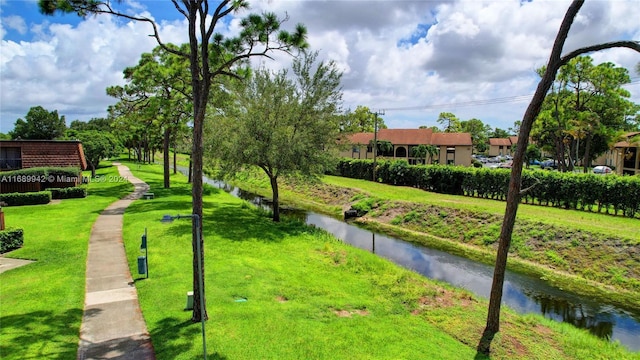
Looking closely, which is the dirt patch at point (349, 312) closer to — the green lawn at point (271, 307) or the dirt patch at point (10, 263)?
the green lawn at point (271, 307)

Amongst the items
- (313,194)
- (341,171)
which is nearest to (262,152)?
(313,194)

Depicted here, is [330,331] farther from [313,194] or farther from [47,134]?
[47,134]

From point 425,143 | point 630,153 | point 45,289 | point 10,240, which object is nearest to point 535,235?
point 45,289

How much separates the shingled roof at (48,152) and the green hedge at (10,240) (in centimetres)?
1404

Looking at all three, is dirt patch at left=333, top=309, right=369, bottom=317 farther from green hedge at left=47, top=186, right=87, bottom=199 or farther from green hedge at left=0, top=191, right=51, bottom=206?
green hedge at left=47, top=186, right=87, bottom=199

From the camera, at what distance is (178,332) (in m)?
8.05

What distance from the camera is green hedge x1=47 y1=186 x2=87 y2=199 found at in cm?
2361

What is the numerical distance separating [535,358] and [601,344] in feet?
9.32

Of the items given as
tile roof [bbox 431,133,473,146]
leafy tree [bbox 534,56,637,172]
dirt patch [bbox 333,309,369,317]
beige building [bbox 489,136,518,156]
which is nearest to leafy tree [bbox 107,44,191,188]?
dirt patch [bbox 333,309,369,317]

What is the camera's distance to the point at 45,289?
9977 millimetres

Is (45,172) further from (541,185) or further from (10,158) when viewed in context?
(541,185)

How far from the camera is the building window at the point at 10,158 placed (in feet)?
79.4

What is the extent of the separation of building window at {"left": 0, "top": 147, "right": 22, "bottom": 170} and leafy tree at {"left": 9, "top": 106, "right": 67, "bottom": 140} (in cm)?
5401

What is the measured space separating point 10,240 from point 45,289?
4.88 meters
